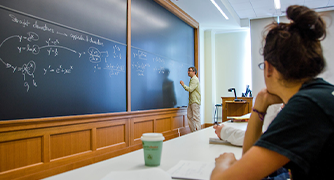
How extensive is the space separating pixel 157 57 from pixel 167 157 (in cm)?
372

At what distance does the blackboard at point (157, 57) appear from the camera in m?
4.05

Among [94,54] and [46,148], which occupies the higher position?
[94,54]

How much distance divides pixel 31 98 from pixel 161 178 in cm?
210

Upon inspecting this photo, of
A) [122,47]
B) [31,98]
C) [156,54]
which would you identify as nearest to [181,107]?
[156,54]

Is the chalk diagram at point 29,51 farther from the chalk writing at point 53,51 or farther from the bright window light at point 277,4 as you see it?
the bright window light at point 277,4

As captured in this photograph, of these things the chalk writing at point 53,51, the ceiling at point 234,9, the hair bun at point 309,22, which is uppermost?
the ceiling at point 234,9

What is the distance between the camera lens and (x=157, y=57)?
15.4 feet

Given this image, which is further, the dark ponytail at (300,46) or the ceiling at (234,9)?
the ceiling at (234,9)

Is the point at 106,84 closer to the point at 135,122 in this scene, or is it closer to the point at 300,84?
the point at 135,122

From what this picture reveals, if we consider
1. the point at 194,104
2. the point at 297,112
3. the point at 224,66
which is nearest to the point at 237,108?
the point at 194,104

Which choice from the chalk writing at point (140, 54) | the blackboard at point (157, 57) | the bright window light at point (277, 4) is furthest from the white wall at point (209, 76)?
the chalk writing at point (140, 54)

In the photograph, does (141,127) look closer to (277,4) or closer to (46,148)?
(46,148)

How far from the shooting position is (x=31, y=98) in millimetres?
2406

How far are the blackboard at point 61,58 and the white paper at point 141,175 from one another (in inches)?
73.9
